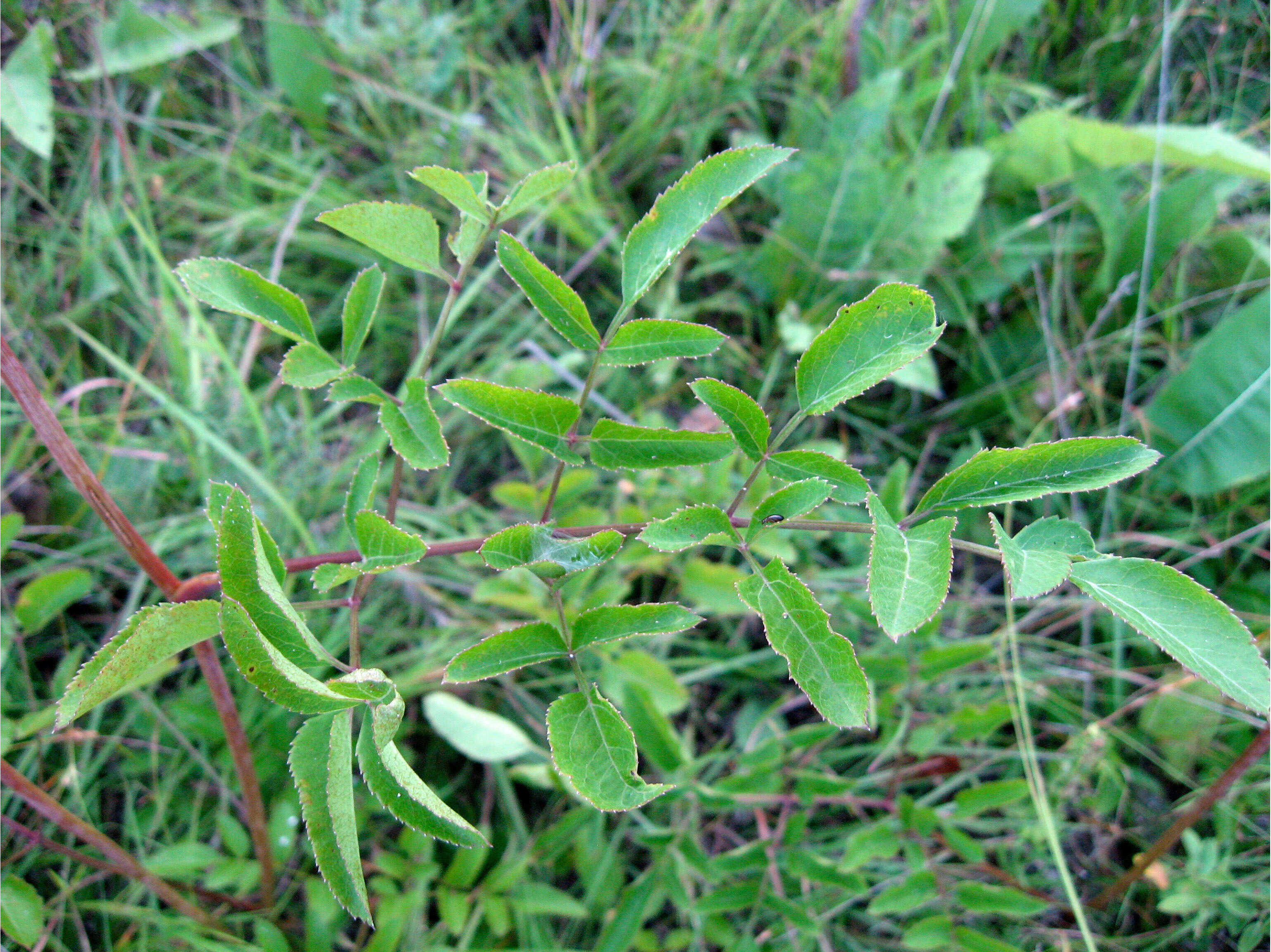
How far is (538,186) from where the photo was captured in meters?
0.82

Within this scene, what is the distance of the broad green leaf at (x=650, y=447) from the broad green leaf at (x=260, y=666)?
36 cm

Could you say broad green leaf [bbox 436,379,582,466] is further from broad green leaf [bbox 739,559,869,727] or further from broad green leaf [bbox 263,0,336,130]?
broad green leaf [bbox 263,0,336,130]

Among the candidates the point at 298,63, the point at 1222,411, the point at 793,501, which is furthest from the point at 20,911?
the point at 1222,411

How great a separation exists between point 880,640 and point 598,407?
2.87 feet

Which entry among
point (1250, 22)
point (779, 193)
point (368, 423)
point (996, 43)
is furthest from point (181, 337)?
point (1250, 22)

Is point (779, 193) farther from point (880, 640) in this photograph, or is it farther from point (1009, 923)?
point (1009, 923)

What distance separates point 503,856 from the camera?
1.53 meters

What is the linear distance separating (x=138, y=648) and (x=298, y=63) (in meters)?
2.07

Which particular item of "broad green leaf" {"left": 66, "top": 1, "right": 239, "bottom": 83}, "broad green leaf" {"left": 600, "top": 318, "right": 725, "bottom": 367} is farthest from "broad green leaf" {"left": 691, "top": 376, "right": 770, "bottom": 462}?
"broad green leaf" {"left": 66, "top": 1, "right": 239, "bottom": 83}

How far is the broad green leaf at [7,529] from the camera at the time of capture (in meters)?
1.13

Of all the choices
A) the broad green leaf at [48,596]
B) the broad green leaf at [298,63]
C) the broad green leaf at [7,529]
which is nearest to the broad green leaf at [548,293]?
the broad green leaf at [7,529]

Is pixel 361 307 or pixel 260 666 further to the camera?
pixel 361 307

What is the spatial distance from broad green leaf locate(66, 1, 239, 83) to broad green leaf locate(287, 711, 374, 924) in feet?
7.13

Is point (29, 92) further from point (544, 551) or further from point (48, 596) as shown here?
point (544, 551)
